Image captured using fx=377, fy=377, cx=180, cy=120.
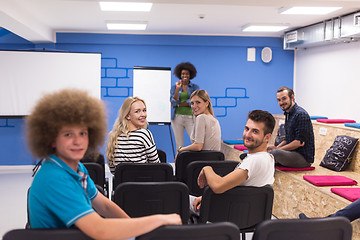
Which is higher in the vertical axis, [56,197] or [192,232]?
[56,197]

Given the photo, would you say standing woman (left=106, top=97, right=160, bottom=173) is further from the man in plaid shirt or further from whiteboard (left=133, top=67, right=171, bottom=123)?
whiteboard (left=133, top=67, right=171, bottom=123)

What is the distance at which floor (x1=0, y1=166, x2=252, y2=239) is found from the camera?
3.82m

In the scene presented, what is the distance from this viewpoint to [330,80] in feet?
19.9

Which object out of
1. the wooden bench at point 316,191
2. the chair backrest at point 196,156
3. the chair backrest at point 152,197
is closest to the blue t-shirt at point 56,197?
the chair backrest at point 152,197

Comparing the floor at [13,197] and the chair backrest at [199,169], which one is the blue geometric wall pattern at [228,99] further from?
the chair backrest at [199,169]

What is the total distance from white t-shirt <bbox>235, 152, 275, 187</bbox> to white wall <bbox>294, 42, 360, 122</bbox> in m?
Result: 3.69

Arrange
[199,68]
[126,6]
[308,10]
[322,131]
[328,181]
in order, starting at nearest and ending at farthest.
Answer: [328,181] < [126,6] < [308,10] < [322,131] < [199,68]

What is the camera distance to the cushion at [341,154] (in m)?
4.32

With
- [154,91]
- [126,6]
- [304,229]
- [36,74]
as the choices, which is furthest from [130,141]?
[36,74]

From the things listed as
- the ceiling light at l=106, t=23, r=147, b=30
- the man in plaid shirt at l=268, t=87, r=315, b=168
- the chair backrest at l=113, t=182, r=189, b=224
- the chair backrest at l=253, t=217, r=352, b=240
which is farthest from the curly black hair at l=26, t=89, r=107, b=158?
the ceiling light at l=106, t=23, r=147, b=30

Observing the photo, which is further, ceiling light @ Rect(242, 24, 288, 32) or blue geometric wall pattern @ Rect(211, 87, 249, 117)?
blue geometric wall pattern @ Rect(211, 87, 249, 117)

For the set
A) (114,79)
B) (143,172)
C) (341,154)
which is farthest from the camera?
(114,79)

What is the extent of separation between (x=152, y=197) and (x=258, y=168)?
0.66m

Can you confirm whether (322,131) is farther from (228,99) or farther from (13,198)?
(13,198)
